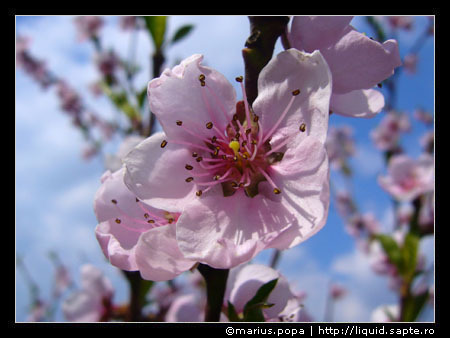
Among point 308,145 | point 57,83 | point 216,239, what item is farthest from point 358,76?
point 57,83

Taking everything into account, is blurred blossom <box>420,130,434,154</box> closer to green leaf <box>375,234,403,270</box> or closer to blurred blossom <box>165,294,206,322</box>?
green leaf <box>375,234,403,270</box>

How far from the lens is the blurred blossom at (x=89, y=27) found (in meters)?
4.18

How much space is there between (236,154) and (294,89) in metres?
0.21

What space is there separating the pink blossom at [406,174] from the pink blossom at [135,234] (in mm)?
2738

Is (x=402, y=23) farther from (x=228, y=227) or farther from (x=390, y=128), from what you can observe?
(x=228, y=227)

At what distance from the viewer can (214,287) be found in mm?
897

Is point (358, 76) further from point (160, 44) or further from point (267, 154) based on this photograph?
point (160, 44)

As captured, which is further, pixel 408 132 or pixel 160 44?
pixel 408 132

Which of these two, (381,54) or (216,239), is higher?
(381,54)

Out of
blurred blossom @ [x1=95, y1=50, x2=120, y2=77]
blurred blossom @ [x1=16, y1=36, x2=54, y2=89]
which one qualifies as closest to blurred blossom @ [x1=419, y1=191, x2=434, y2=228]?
blurred blossom @ [x1=95, y1=50, x2=120, y2=77]

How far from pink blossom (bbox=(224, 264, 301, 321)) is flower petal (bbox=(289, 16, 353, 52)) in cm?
60

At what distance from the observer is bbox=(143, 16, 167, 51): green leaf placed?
176cm

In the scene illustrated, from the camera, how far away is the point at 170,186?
2.89 feet

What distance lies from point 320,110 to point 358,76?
0.46 ft
